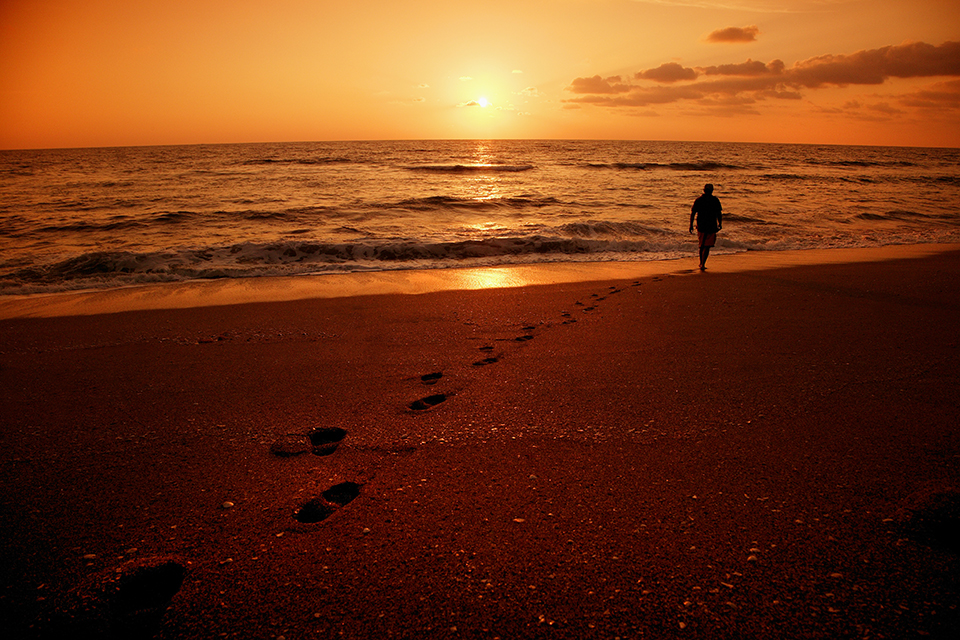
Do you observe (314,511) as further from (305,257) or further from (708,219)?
(305,257)

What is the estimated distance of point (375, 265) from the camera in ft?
29.7

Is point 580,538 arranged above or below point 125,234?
below

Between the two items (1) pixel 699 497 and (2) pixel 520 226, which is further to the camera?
(2) pixel 520 226

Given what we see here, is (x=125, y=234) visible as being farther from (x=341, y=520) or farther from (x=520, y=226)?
(x=341, y=520)

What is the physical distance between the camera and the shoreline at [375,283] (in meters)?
6.45

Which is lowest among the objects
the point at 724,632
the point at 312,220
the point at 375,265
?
the point at 724,632

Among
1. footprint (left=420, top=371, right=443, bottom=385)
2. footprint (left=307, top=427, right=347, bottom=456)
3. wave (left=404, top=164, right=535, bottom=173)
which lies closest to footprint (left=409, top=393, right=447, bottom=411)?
footprint (left=420, top=371, right=443, bottom=385)

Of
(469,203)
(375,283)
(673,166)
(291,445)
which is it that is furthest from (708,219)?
(673,166)

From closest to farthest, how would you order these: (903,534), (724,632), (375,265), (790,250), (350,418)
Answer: (724,632), (903,534), (350,418), (375,265), (790,250)

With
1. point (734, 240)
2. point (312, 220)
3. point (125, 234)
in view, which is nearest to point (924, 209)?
point (734, 240)

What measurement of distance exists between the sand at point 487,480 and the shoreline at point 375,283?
162 cm

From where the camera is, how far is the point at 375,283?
24.4 ft

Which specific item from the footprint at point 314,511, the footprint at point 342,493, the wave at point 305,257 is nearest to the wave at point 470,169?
the wave at point 305,257

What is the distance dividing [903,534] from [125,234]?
15481mm
